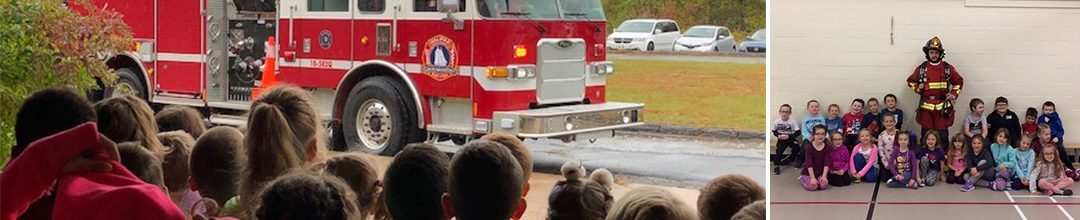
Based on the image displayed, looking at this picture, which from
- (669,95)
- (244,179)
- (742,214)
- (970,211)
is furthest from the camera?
(970,211)

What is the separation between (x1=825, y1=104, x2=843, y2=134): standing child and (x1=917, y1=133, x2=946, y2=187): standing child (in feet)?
2.24

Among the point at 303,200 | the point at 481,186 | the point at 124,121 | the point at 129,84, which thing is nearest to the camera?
the point at 303,200

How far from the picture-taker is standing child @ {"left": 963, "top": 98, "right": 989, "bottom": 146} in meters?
8.89

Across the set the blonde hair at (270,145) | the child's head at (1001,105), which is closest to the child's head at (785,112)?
the child's head at (1001,105)

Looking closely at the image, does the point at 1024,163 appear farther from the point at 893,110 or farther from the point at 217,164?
the point at 217,164

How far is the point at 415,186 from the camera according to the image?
230 centimetres

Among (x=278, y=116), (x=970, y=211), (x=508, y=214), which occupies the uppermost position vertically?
(x=278, y=116)

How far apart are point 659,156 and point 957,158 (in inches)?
212

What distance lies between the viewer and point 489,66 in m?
3.56

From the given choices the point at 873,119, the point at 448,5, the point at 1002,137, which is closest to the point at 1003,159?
the point at 1002,137

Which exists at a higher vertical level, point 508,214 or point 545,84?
point 545,84


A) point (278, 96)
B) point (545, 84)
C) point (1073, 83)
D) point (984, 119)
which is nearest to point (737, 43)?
point (545, 84)

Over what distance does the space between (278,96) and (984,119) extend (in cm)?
726

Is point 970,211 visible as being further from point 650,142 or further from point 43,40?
point 43,40
